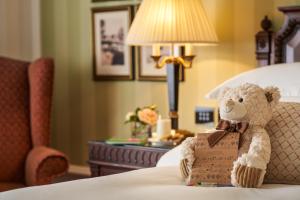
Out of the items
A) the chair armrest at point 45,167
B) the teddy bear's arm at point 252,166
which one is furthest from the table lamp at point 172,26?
the teddy bear's arm at point 252,166

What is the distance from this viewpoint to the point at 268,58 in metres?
3.10

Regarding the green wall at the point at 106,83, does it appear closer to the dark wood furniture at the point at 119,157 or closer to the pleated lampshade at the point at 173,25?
the pleated lampshade at the point at 173,25

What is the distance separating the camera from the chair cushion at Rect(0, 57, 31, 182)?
3424mm

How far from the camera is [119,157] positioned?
3.18m

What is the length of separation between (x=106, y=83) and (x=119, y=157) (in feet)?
2.84

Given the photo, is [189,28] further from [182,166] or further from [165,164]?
[182,166]

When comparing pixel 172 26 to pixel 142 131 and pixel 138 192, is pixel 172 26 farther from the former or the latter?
pixel 138 192

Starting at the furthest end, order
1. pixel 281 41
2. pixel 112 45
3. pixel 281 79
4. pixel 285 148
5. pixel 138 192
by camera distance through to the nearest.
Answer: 1. pixel 112 45
2. pixel 281 41
3. pixel 281 79
4. pixel 285 148
5. pixel 138 192

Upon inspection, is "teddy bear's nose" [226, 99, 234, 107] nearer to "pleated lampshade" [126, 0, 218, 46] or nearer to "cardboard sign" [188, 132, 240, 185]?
"cardboard sign" [188, 132, 240, 185]

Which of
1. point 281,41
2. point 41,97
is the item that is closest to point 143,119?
point 41,97

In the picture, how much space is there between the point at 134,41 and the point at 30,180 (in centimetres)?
93

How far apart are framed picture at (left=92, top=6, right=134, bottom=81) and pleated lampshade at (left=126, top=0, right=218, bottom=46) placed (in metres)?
0.63

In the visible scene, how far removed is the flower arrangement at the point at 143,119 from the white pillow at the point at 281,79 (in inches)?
23.4

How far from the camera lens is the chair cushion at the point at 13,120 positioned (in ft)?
11.2
